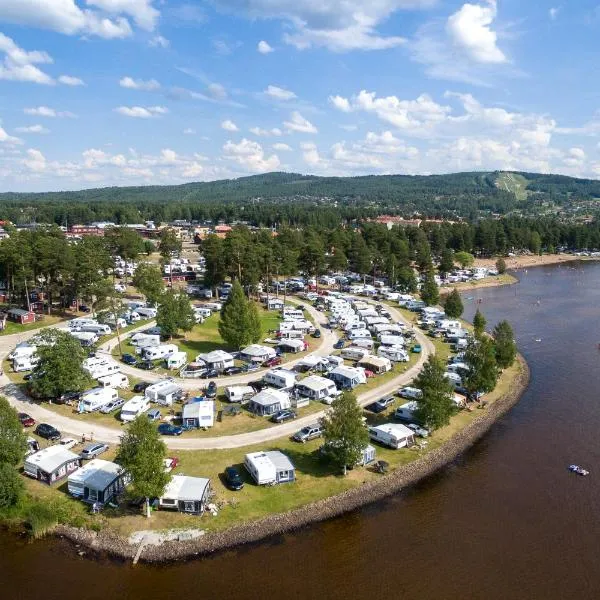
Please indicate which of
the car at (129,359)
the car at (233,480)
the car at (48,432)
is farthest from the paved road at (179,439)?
the car at (129,359)

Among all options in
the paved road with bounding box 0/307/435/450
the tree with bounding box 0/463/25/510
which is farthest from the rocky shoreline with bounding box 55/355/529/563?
the paved road with bounding box 0/307/435/450

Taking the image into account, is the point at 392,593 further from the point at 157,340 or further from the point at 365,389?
the point at 157,340

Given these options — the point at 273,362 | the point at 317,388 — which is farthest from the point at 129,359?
the point at 317,388

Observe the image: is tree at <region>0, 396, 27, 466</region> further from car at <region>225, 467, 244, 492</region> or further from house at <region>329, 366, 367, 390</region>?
house at <region>329, 366, 367, 390</region>

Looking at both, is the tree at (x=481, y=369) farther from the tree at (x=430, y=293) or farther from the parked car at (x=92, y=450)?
the tree at (x=430, y=293)

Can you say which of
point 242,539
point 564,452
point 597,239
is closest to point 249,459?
point 242,539

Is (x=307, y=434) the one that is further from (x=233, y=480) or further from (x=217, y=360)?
(x=217, y=360)

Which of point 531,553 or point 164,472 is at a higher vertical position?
point 164,472
